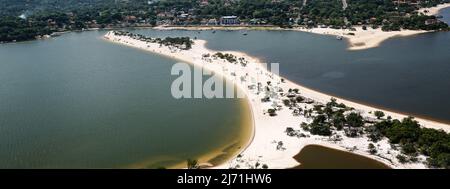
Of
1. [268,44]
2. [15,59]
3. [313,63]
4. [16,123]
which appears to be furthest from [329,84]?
[15,59]

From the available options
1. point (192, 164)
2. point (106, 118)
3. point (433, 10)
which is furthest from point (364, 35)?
point (192, 164)

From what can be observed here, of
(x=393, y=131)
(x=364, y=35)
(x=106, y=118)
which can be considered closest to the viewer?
(x=393, y=131)

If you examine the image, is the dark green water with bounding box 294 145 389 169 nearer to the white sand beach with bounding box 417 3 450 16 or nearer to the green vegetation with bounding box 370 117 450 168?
the green vegetation with bounding box 370 117 450 168

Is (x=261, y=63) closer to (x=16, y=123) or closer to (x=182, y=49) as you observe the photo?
(x=182, y=49)

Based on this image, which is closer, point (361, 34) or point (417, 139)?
point (417, 139)

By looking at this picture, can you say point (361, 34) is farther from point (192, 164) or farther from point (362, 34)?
point (192, 164)

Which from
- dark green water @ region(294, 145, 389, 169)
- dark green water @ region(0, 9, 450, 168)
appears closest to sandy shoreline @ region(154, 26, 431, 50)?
dark green water @ region(0, 9, 450, 168)
